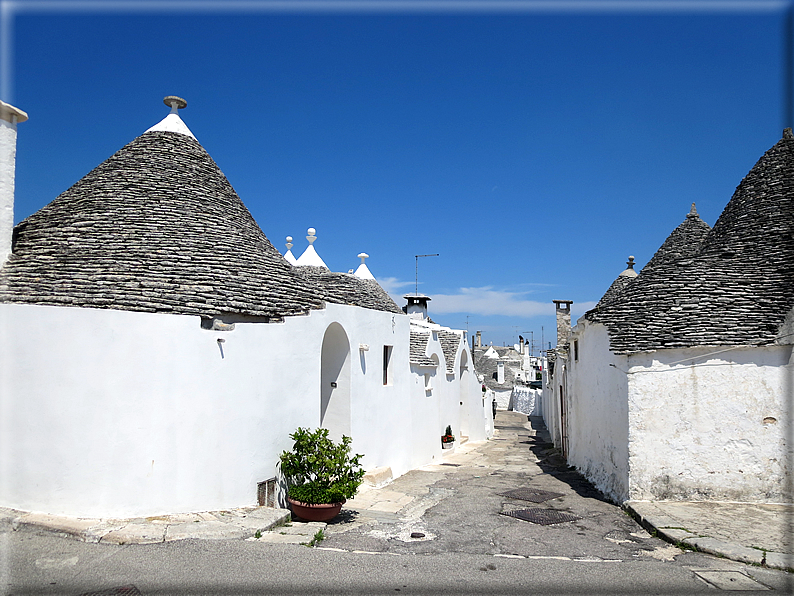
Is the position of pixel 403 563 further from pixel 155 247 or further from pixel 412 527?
pixel 155 247

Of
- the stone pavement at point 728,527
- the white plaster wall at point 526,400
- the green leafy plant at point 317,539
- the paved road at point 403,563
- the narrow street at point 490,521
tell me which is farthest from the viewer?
the white plaster wall at point 526,400

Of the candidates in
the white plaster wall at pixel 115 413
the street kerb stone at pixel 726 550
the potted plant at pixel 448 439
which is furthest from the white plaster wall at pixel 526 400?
the white plaster wall at pixel 115 413

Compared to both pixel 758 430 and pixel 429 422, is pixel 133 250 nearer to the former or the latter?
pixel 758 430

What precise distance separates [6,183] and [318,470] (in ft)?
21.2

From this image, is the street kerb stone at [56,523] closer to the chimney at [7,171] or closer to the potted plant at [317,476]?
the potted plant at [317,476]

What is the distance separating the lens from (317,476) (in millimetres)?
8383

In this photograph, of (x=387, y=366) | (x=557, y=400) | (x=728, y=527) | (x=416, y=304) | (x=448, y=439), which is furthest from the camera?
(x=416, y=304)

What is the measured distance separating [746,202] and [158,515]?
13.8 metres

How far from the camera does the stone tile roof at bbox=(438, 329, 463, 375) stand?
22891mm

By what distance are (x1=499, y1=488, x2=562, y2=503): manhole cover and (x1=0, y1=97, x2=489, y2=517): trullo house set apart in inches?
166

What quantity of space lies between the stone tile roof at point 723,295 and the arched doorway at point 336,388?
5.18 m

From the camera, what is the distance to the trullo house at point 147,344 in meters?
7.25

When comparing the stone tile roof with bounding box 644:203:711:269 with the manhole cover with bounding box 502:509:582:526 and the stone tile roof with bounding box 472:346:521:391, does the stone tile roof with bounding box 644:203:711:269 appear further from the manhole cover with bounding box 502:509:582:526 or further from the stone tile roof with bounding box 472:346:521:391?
the stone tile roof with bounding box 472:346:521:391

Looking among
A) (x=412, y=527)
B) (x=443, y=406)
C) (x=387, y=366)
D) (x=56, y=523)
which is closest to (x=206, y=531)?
(x=56, y=523)
